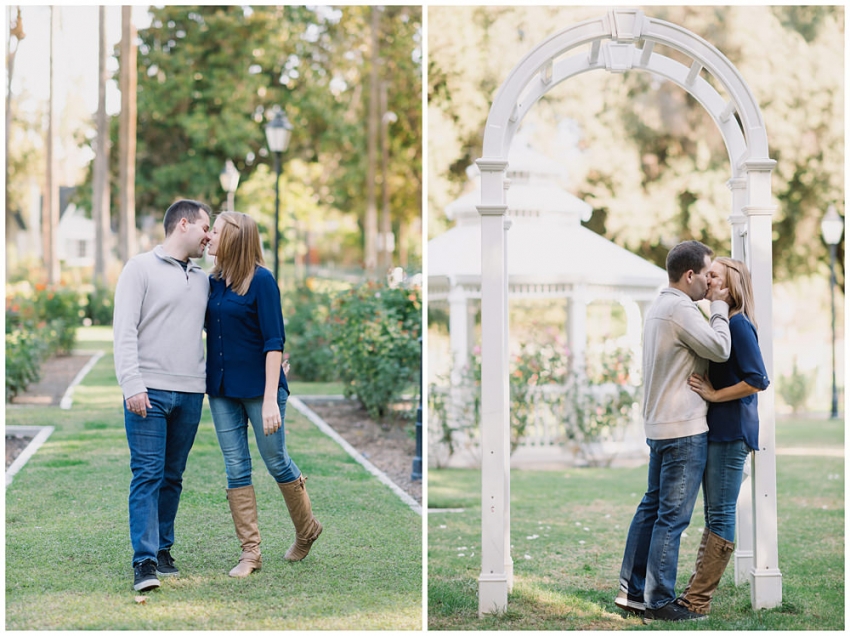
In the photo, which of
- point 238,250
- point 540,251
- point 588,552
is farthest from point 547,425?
point 238,250

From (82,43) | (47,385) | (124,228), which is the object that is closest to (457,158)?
(124,228)

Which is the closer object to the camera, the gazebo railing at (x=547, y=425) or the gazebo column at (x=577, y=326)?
the gazebo railing at (x=547, y=425)

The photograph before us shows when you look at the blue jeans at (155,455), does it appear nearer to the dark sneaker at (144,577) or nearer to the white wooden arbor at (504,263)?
the dark sneaker at (144,577)

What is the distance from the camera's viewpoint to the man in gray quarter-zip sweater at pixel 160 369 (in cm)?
407

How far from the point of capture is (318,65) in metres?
23.5

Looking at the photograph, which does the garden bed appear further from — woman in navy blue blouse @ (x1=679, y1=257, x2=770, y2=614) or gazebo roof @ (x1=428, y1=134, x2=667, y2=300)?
woman in navy blue blouse @ (x1=679, y1=257, x2=770, y2=614)

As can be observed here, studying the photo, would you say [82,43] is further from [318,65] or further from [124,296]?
[124,296]

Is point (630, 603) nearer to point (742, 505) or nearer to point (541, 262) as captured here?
point (742, 505)

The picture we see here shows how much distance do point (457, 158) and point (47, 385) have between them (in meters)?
10.2

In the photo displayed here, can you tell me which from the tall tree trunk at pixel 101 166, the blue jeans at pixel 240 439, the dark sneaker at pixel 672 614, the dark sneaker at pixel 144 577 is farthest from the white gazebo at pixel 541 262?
the tall tree trunk at pixel 101 166

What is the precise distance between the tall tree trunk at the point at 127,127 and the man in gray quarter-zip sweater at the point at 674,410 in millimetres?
12768

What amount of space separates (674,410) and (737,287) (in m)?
0.65

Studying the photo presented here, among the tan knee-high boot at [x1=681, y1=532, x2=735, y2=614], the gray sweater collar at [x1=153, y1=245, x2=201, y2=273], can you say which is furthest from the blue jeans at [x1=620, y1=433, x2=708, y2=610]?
the gray sweater collar at [x1=153, y1=245, x2=201, y2=273]

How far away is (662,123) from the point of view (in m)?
19.2
